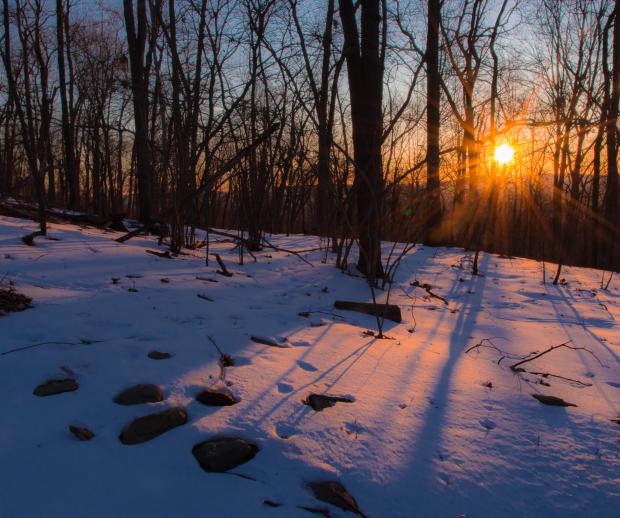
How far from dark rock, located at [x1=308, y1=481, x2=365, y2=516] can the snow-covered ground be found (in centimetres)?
3

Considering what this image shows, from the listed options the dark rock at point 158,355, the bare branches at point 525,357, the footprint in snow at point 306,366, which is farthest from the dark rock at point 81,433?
the bare branches at point 525,357

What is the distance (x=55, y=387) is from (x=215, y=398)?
0.67 m

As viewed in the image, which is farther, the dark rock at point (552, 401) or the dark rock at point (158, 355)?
the dark rock at point (158, 355)

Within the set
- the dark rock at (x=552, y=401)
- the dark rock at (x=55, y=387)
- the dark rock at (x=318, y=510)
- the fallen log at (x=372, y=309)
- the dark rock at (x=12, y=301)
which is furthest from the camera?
the fallen log at (x=372, y=309)

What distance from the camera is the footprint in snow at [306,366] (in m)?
2.12

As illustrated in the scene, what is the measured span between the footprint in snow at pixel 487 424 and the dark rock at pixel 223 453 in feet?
3.22

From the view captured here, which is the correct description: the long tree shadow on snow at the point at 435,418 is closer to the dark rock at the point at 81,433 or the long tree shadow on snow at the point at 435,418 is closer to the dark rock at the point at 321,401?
the dark rock at the point at 321,401

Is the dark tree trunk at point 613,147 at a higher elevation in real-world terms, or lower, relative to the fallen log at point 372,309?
higher

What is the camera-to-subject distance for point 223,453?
1333mm

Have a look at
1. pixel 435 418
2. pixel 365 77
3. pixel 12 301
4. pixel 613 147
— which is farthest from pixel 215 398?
pixel 613 147

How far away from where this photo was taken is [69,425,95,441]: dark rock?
1.36m

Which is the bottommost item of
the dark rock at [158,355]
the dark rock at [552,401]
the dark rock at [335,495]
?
the dark rock at [335,495]

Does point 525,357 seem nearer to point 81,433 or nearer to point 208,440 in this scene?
point 208,440

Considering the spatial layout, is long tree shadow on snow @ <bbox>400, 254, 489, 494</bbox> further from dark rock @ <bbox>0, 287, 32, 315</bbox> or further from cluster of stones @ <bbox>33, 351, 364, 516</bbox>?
dark rock @ <bbox>0, 287, 32, 315</bbox>
